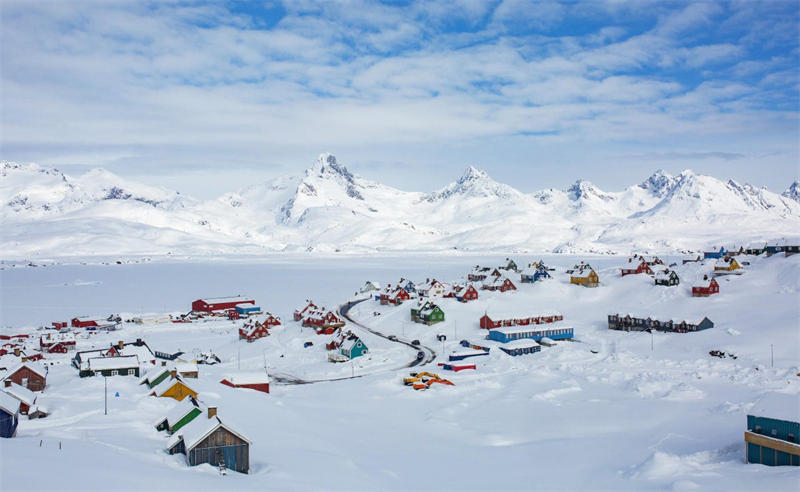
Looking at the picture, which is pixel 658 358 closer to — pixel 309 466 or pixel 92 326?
pixel 309 466

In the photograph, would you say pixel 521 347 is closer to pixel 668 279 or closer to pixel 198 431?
pixel 668 279

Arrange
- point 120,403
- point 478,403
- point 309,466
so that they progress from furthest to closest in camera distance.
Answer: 1. point 478,403
2. point 120,403
3. point 309,466

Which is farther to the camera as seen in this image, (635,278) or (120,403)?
(635,278)

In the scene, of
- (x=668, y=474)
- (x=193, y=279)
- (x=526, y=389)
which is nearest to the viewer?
(x=668, y=474)

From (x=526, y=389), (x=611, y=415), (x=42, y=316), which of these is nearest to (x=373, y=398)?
(x=526, y=389)

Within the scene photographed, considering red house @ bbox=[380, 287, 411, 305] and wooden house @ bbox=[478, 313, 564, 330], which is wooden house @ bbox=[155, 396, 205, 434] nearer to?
wooden house @ bbox=[478, 313, 564, 330]

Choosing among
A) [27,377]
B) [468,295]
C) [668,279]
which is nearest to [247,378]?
[27,377]

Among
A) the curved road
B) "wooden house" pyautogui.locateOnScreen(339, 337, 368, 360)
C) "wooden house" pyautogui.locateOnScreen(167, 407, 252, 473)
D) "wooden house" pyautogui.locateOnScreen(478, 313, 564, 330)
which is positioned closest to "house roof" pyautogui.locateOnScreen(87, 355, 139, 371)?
Answer: the curved road
